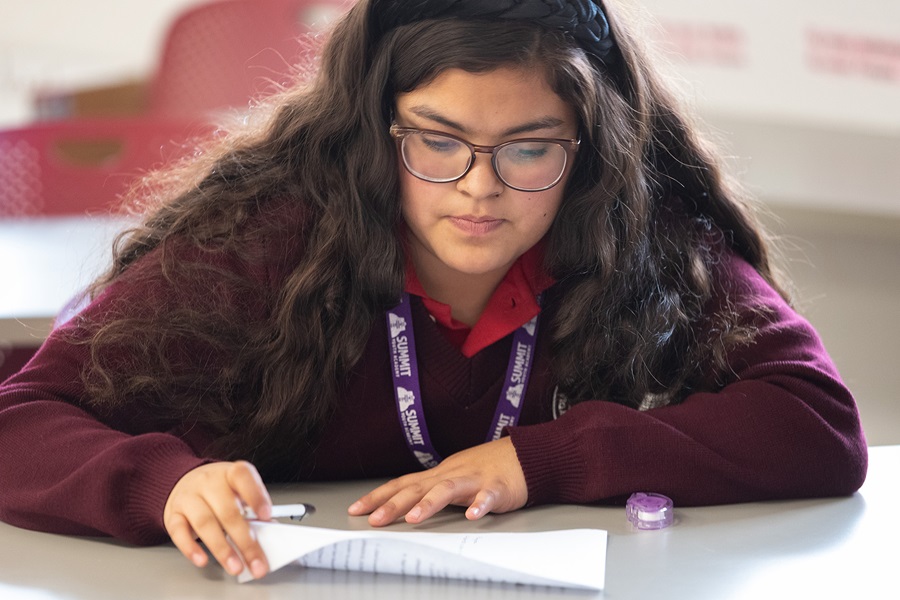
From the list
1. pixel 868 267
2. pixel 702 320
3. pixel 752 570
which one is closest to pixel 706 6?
pixel 868 267

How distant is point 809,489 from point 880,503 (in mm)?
81

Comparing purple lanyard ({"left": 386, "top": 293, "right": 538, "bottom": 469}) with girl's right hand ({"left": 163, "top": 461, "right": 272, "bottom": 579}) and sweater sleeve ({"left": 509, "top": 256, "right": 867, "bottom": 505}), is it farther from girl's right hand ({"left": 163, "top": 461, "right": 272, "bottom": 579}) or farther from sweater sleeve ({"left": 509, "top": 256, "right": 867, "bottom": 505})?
girl's right hand ({"left": 163, "top": 461, "right": 272, "bottom": 579})

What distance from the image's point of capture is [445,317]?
1521 mm

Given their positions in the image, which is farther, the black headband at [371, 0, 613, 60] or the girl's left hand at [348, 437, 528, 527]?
the black headband at [371, 0, 613, 60]

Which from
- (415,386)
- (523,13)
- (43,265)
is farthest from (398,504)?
(43,265)

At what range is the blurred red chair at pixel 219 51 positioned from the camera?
341cm

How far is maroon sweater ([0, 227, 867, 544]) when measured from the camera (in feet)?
3.91

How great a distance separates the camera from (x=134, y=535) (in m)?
1.16

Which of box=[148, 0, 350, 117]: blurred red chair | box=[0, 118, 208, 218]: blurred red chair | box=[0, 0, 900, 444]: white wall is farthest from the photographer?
box=[0, 0, 900, 444]: white wall

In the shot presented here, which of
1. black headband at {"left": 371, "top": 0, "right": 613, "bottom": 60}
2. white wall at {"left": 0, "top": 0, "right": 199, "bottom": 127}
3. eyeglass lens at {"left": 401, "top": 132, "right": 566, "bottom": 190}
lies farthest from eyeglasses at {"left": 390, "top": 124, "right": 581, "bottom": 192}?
white wall at {"left": 0, "top": 0, "right": 199, "bottom": 127}

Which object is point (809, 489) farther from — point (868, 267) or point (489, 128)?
point (868, 267)

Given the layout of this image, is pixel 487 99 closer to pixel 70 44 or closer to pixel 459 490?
pixel 459 490

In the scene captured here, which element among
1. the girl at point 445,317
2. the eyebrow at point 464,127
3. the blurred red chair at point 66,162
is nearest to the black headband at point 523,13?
the girl at point 445,317

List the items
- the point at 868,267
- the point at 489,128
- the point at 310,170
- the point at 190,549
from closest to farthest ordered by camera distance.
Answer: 1. the point at 190,549
2. the point at 489,128
3. the point at 310,170
4. the point at 868,267
